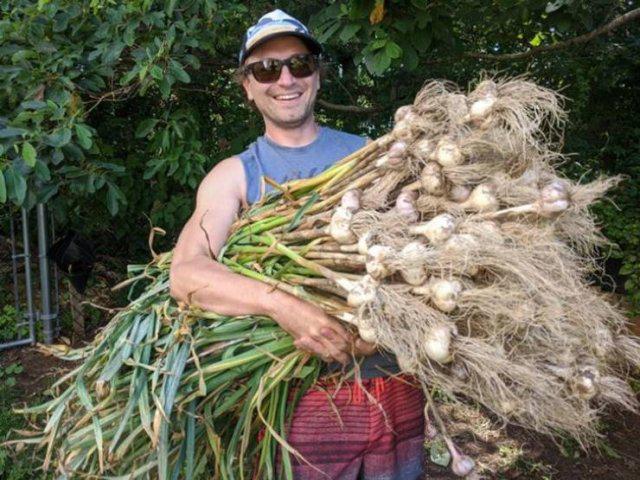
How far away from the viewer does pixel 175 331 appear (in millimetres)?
1479

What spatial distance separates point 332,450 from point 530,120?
956 millimetres

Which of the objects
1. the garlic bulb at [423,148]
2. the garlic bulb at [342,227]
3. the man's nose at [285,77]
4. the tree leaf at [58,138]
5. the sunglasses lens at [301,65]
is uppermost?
the sunglasses lens at [301,65]

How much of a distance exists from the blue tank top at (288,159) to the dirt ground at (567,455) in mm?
1602

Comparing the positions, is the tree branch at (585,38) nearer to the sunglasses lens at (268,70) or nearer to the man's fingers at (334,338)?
the sunglasses lens at (268,70)

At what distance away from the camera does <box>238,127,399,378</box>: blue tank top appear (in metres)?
1.70

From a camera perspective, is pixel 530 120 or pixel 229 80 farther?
pixel 229 80

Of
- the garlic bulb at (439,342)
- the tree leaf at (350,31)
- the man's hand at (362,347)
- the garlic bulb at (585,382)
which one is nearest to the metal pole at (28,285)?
the tree leaf at (350,31)

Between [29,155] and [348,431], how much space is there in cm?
146

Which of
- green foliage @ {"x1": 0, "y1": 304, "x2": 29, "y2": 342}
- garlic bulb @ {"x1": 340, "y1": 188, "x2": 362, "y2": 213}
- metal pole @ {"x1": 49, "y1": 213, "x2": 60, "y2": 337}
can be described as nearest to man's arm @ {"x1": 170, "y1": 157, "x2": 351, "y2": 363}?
garlic bulb @ {"x1": 340, "y1": 188, "x2": 362, "y2": 213}

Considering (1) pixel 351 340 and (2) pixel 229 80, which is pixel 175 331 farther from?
(2) pixel 229 80

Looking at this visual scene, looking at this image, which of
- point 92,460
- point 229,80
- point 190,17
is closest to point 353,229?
point 92,460

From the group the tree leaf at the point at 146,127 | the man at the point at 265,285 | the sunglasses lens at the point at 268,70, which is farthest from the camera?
the tree leaf at the point at 146,127

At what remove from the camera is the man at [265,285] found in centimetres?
150

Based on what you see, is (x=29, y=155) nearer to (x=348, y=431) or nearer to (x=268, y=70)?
(x=268, y=70)
